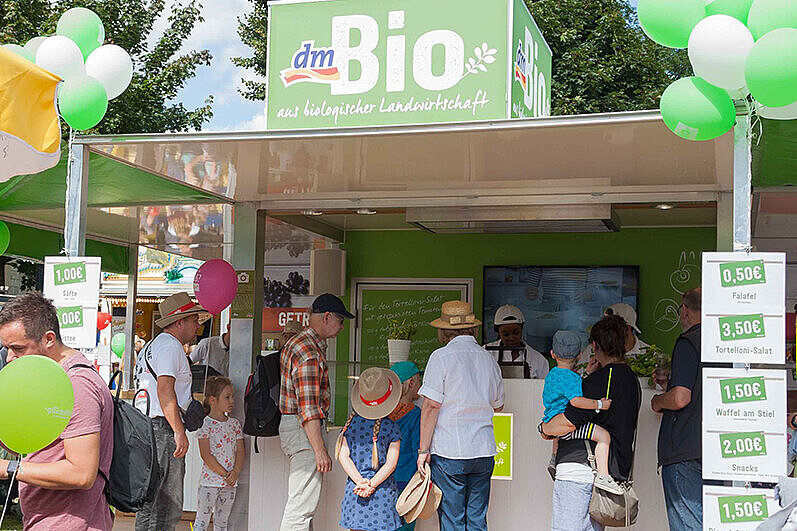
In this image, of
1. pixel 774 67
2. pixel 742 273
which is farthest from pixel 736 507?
pixel 774 67

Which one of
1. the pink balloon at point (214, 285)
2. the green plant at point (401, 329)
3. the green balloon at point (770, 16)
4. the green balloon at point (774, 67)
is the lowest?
the green plant at point (401, 329)

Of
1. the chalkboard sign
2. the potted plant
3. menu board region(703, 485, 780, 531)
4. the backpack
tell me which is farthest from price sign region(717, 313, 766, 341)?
the chalkboard sign

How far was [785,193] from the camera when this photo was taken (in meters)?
6.07

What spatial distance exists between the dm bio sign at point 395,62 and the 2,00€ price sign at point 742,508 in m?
2.46

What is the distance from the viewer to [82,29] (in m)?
4.59

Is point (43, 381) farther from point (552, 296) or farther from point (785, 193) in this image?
point (552, 296)

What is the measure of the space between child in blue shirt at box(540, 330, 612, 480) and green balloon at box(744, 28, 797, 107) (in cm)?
192

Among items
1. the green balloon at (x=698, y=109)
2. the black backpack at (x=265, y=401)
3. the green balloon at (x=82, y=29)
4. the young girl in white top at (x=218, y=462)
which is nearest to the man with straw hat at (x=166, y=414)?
the black backpack at (x=265, y=401)

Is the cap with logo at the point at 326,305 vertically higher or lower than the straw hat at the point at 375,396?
higher

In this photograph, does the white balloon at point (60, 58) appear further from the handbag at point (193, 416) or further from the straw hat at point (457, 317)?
the straw hat at point (457, 317)

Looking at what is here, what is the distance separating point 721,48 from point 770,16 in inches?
8.6

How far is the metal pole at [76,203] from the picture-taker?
4496 mm

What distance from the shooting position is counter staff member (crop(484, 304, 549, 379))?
7.82m

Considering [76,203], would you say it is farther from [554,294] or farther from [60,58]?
[554,294]
